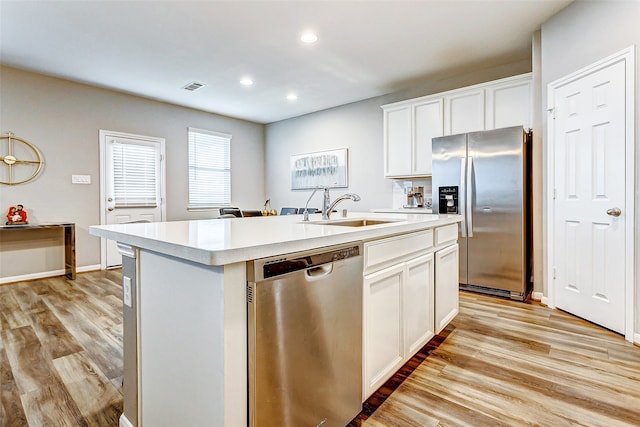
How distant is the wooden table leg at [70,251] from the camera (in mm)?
4152

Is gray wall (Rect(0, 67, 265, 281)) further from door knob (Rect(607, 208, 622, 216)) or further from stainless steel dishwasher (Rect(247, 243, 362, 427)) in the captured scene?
door knob (Rect(607, 208, 622, 216))

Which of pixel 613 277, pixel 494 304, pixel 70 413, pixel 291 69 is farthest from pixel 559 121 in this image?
pixel 70 413

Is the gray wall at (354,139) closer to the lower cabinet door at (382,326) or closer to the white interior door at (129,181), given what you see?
the white interior door at (129,181)

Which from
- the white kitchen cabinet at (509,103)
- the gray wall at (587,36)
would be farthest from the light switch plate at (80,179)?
the gray wall at (587,36)

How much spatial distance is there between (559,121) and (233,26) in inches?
123

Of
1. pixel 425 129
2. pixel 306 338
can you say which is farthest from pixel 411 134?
pixel 306 338

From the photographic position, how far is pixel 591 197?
262cm

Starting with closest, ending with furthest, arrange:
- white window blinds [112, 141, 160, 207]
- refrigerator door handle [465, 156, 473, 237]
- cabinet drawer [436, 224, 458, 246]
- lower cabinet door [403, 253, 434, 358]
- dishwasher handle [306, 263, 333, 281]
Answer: dishwasher handle [306, 263, 333, 281], lower cabinet door [403, 253, 434, 358], cabinet drawer [436, 224, 458, 246], refrigerator door handle [465, 156, 473, 237], white window blinds [112, 141, 160, 207]

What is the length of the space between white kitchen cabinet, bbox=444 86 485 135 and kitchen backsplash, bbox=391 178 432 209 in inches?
32.3

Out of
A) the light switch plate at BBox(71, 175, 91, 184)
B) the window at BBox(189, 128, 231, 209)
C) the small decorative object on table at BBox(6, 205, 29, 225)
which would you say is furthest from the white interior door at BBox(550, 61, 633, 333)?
the small decorative object on table at BBox(6, 205, 29, 225)

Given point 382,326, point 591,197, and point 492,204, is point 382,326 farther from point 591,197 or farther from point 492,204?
point 492,204

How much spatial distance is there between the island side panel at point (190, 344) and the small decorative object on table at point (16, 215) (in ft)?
12.8

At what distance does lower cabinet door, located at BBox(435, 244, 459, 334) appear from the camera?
88.0 inches

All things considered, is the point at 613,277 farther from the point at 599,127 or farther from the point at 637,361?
the point at 599,127
